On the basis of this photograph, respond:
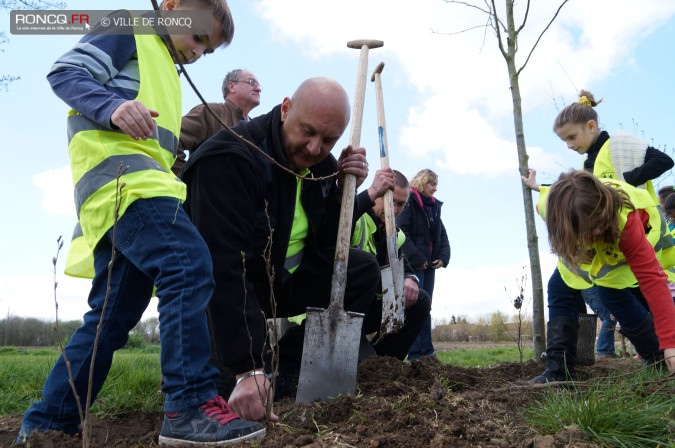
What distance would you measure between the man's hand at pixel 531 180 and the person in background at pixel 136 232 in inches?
121

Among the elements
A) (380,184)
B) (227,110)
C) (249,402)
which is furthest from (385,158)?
(249,402)

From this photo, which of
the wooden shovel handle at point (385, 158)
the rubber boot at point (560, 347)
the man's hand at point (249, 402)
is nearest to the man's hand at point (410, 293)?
the wooden shovel handle at point (385, 158)

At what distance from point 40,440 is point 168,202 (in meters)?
0.91

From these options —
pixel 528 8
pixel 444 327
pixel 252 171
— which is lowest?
pixel 444 327

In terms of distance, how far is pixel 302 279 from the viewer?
11.2 feet

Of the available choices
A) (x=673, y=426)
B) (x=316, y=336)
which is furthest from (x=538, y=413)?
(x=316, y=336)

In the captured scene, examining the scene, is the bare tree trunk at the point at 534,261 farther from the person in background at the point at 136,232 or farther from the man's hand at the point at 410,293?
the person in background at the point at 136,232

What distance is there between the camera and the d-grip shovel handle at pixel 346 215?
3080mm

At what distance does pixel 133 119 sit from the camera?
6.54 feet

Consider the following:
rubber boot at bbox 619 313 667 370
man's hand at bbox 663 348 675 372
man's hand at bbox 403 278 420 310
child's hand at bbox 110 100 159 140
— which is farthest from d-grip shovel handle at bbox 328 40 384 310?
rubber boot at bbox 619 313 667 370

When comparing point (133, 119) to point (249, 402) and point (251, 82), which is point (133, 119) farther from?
point (251, 82)

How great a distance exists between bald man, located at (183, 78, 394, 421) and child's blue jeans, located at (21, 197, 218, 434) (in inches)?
9.7

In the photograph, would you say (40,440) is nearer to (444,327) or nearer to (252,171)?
(252,171)

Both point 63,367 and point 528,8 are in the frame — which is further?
point 528,8
